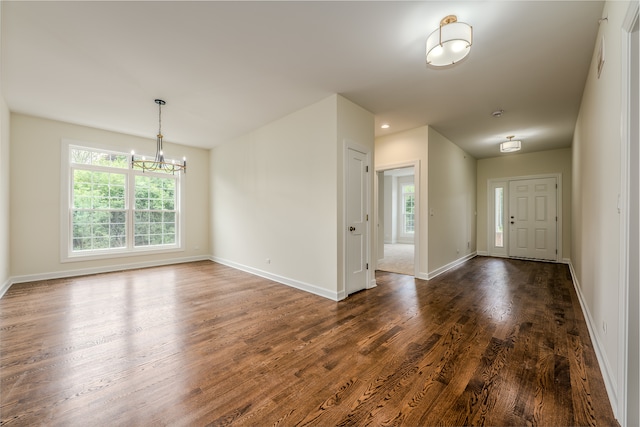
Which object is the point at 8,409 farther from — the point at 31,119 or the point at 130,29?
the point at 31,119

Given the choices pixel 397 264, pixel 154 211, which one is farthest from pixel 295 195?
pixel 154 211

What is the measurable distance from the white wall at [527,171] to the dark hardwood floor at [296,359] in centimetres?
349

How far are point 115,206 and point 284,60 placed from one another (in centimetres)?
476

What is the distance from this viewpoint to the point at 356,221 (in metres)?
3.80

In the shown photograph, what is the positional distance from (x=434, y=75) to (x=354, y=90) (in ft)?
3.09

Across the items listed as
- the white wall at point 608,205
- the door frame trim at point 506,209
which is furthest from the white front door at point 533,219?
the white wall at point 608,205

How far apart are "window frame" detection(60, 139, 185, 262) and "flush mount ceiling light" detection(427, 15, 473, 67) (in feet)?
18.8

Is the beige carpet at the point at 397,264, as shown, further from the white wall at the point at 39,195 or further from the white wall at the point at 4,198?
the white wall at the point at 4,198

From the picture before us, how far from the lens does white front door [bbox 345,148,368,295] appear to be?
366 centimetres

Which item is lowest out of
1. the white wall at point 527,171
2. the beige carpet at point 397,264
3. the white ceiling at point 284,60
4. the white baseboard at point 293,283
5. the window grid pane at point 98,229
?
the beige carpet at point 397,264

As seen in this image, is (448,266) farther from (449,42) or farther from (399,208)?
(399,208)

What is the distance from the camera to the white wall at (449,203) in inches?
187

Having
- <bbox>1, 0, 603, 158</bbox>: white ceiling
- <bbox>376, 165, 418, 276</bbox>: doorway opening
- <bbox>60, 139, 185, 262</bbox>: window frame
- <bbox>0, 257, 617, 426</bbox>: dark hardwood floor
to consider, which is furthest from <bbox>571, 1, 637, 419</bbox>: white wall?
<bbox>376, 165, 418, 276</bbox>: doorway opening

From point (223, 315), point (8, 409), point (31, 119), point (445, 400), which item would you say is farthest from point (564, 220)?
point (31, 119)
